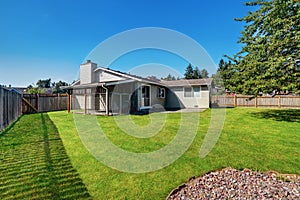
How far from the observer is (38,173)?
3443mm

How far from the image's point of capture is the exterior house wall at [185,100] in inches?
688

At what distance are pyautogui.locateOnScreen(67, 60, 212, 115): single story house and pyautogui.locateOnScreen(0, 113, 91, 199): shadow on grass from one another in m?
8.81

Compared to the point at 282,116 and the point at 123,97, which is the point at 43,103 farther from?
the point at 282,116

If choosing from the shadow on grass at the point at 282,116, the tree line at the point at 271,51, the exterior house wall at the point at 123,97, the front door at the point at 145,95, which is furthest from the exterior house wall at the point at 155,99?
the shadow on grass at the point at 282,116

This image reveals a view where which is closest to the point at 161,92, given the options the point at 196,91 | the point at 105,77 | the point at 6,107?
the point at 196,91

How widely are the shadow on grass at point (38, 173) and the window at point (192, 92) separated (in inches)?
585

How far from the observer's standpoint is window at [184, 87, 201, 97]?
58.8 feet

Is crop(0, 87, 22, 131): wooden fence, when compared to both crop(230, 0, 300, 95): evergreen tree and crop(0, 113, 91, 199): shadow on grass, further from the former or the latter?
crop(230, 0, 300, 95): evergreen tree

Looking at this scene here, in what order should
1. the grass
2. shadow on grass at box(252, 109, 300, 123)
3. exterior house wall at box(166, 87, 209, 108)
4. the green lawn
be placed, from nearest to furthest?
the green lawn
the grass
shadow on grass at box(252, 109, 300, 123)
exterior house wall at box(166, 87, 209, 108)

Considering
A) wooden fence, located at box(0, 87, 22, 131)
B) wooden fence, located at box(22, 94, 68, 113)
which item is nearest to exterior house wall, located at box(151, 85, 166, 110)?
wooden fence, located at box(22, 94, 68, 113)

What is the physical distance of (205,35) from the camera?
16.2 m

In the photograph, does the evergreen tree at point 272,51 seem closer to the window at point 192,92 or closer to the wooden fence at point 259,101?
the window at point 192,92

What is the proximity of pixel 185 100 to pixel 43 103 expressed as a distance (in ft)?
46.9

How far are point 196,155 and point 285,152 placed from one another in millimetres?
2565
